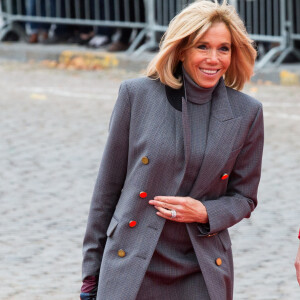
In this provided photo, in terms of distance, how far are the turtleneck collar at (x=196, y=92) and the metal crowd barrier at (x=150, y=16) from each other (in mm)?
8590

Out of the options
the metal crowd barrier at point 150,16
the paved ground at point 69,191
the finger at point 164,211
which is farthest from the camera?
the metal crowd barrier at point 150,16

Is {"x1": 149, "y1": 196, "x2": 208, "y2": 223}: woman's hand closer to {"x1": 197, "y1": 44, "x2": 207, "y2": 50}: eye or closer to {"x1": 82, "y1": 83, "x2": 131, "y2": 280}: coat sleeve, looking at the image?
{"x1": 82, "y1": 83, "x2": 131, "y2": 280}: coat sleeve

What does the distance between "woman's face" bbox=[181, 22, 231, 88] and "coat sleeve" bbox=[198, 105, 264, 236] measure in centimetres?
20

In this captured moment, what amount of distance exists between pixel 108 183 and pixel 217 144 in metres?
0.40

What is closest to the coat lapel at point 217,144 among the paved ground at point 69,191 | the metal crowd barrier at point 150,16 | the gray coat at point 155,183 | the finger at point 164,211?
the gray coat at point 155,183

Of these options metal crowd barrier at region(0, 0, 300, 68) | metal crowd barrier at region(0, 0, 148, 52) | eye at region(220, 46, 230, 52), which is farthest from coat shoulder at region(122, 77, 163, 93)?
metal crowd barrier at region(0, 0, 148, 52)

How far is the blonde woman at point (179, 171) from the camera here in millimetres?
3225

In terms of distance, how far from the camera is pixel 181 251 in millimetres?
3271

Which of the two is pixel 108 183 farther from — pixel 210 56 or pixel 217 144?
pixel 210 56

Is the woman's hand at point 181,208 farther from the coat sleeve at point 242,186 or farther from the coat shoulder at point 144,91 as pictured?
the coat shoulder at point 144,91

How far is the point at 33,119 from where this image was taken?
9500 millimetres

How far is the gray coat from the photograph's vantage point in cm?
322

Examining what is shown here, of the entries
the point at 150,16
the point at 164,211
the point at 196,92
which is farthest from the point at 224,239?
the point at 150,16

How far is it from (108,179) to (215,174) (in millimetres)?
366
